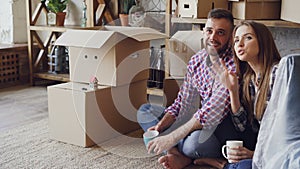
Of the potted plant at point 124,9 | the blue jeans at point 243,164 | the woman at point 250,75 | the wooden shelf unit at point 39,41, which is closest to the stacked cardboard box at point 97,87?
the woman at point 250,75

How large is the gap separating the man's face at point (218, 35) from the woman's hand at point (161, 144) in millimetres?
479

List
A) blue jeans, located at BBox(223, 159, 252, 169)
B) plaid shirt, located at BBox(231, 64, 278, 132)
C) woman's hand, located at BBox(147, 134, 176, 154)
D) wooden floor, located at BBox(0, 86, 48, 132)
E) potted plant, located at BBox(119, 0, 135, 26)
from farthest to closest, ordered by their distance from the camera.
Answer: potted plant, located at BBox(119, 0, 135, 26)
wooden floor, located at BBox(0, 86, 48, 132)
woman's hand, located at BBox(147, 134, 176, 154)
plaid shirt, located at BBox(231, 64, 278, 132)
blue jeans, located at BBox(223, 159, 252, 169)

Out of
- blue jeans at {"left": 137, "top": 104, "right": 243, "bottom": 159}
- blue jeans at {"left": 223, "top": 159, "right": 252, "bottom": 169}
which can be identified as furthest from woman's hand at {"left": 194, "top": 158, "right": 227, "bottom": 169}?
blue jeans at {"left": 223, "top": 159, "right": 252, "bottom": 169}

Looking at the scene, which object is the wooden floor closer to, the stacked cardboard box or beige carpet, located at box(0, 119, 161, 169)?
beige carpet, located at box(0, 119, 161, 169)

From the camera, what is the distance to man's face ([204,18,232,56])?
1950mm


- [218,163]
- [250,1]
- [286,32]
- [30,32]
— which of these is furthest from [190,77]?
[30,32]

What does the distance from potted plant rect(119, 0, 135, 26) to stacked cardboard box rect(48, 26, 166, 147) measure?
82 centimetres

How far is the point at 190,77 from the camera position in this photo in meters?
2.14

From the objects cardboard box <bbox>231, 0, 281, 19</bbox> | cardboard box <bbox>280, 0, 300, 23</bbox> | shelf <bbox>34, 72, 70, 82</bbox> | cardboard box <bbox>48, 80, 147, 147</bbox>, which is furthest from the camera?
shelf <bbox>34, 72, 70, 82</bbox>

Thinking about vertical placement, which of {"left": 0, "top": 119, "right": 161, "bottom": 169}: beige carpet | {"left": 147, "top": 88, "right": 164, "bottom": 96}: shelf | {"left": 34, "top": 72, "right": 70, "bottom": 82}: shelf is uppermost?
{"left": 34, "top": 72, "right": 70, "bottom": 82}: shelf

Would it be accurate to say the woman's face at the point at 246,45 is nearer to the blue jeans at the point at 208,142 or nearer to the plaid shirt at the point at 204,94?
the plaid shirt at the point at 204,94

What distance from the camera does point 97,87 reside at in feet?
7.64

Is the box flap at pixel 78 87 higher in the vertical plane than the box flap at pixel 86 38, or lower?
lower

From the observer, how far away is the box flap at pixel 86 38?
2.25 m
